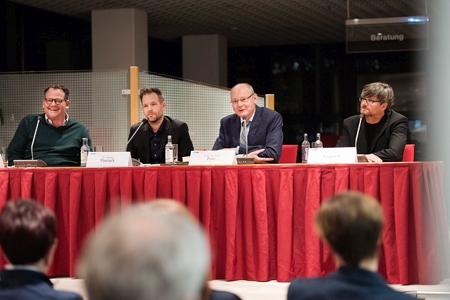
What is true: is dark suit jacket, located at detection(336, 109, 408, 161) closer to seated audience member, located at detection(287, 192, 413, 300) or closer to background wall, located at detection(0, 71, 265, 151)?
background wall, located at detection(0, 71, 265, 151)

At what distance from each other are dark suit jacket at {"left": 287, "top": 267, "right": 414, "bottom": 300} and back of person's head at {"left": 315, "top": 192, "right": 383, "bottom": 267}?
4cm

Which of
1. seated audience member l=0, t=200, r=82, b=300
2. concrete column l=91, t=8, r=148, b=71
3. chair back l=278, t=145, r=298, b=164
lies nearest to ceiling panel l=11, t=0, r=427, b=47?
concrete column l=91, t=8, r=148, b=71

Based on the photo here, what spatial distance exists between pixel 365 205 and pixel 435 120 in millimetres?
9439

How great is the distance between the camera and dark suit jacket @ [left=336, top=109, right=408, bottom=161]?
4047 millimetres

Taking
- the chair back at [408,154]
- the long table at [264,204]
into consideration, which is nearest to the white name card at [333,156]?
the long table at [264,204]

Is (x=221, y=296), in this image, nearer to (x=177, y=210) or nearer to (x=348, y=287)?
(x=348, y=287)

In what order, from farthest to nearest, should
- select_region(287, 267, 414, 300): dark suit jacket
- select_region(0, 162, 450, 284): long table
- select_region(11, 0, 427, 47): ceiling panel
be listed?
select_region(11, 0, 427, 47): ceiling panel → select_region(0, 162, 450, 284): long table → select_region(287, 267, 414, 300): dark suit jacket

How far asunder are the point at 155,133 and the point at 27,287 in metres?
3.13

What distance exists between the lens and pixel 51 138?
14.8 ft

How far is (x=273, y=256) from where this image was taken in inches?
145

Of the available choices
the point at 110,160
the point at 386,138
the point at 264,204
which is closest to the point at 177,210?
the point at 264,204

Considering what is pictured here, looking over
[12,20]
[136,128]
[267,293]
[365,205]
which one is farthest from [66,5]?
[365,205]

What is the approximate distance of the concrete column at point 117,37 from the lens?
8.15 m

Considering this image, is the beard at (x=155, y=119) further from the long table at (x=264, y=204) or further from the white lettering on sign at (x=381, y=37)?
the white lettering on sign at (x=381, y=37)
